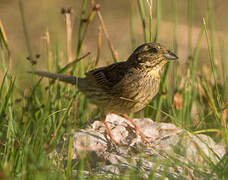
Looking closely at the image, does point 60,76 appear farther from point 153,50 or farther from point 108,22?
point 108,22

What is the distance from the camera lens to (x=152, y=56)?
14.5ft

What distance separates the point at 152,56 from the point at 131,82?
329 millimetres

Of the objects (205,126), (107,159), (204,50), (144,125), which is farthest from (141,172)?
(204,50)

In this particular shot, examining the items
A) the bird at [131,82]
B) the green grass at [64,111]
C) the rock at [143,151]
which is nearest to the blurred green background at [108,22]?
the green grass at [64,111]

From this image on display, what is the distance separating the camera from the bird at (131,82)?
4398mm

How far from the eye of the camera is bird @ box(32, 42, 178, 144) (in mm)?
4398

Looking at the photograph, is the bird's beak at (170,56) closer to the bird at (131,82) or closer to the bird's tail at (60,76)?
the bird at (131,82)

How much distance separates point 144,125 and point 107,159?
34.5 inches

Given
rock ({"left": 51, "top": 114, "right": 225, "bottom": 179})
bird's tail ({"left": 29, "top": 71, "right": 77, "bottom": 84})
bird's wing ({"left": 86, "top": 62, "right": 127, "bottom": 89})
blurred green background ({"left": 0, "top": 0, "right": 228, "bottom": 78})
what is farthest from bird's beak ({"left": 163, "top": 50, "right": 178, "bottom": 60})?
blurred green background ({"left": 0, "top": 0, "right": 228, "bottom": 78})

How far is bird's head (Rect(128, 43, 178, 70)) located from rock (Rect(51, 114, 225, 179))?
0.56 meters

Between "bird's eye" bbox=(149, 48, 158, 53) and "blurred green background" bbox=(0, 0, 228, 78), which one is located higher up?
"blurred green background" bbox=(0, 0, 228, 78)

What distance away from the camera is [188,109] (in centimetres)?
479

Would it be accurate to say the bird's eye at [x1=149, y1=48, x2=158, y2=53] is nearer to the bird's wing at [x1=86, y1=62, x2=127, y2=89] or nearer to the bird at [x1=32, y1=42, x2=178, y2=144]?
the bird at [x1=32, y1=42, x2=178, y2=144]

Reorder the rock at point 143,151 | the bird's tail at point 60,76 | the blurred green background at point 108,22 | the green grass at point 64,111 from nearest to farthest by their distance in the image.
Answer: the rock at point 143,151 < the green grass at point 64,111 < the bird's tail at point 60,76 < the blurred green background at point 108,22
